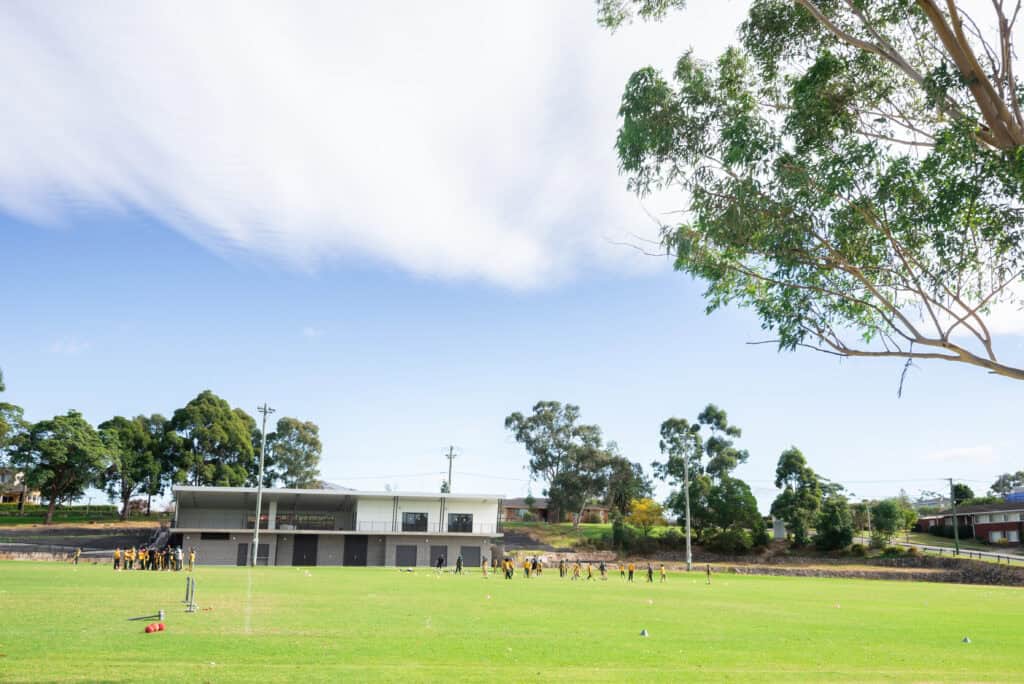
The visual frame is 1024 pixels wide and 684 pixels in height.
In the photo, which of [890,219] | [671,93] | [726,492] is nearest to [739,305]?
[890,219]

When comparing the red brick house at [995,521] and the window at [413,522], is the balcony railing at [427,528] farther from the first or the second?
the red brick house at [995,521]

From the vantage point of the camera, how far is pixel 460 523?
65.6 meters

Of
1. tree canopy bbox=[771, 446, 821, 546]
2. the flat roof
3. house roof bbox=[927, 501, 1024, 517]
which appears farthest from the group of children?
house roof bbox=[927, 501, 1024, 517]

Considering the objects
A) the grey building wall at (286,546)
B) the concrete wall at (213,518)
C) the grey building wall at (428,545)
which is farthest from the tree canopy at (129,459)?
the grey building wall at (428,545)

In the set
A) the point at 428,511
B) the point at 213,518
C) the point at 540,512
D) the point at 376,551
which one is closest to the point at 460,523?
the point at 428,511

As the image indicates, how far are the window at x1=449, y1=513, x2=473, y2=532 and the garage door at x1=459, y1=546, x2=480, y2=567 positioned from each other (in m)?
1.58

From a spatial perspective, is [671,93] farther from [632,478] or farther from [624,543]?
[632,478]

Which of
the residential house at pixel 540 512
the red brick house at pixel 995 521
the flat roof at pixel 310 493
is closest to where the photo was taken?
the flat roof at pixel 310 493

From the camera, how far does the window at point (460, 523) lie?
65438 mm

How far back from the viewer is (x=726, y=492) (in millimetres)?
68875

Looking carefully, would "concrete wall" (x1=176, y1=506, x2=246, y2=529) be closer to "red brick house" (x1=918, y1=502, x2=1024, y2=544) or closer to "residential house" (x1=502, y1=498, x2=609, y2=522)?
"residential house" (x1=502, y1=498, x2=609, y2=522)

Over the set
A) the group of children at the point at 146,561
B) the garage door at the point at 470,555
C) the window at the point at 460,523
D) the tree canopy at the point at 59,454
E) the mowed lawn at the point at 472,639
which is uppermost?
the tree canopy at the point at 59,454

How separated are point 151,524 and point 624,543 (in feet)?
155

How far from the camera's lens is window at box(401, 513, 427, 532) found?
212 ft
